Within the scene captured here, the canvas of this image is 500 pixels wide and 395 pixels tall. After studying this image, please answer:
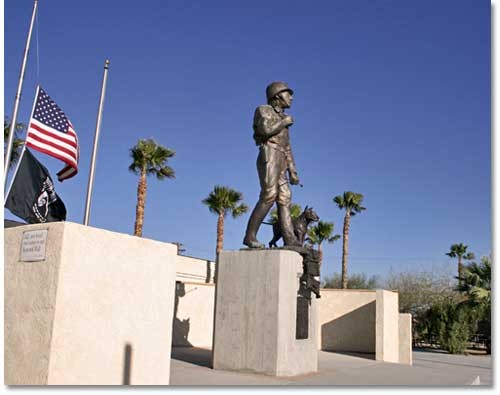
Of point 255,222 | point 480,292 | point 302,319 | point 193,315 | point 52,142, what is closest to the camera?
point 52,142

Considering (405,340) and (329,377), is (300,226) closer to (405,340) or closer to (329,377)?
(329,377)

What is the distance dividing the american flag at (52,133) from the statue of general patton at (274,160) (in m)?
3.09

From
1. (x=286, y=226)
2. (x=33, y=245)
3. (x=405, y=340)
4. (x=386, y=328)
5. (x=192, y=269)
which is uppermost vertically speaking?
(x=192, y=269)

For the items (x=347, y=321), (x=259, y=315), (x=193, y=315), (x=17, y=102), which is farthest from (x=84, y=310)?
(x=347, y=321)

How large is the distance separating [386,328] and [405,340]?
2107 mm

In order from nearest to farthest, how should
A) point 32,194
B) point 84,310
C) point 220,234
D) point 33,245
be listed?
point 84,310, point 33,245, point 32,194, point 220,234

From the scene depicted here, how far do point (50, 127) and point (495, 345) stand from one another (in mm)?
7086

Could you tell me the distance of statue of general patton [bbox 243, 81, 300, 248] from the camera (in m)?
9.28

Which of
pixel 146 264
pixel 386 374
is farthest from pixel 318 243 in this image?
pixel 146 264

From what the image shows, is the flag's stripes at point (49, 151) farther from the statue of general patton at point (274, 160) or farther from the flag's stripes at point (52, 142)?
the statue of general patton at point (274, 160)

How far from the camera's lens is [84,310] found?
5199 millimetres

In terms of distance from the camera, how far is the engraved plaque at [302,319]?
865 cm

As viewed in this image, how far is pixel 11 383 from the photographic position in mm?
5172

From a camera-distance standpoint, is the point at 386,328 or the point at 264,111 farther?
the point at 386,328
